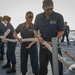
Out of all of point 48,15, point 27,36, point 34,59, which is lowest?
point 34,59

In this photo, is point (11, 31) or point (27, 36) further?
point (11, 31)

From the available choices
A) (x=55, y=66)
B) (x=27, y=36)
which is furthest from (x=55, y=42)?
(x=27, y=36)

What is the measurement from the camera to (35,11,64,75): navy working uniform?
3760 mm

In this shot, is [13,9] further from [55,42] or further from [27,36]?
[55,42]

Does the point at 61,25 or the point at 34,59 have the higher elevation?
the point at 61,25

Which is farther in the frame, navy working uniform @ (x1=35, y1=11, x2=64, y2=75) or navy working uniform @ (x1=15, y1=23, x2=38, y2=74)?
navy working uniform @ (x1=15, y1=23, x2=38, y2=74)

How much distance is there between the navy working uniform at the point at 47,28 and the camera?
3760 mm

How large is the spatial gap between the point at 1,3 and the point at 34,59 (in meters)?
10.4

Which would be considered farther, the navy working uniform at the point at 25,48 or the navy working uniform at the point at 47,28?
the navy working uniform at the point at 25,48

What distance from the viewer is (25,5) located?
49.9ft

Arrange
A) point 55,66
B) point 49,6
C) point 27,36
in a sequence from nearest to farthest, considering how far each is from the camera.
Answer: point 55,66
point 49,6
point 27,36

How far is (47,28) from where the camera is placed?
3.79m

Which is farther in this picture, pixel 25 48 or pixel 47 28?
pixel 25 48

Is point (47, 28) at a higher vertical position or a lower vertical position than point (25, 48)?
higher
